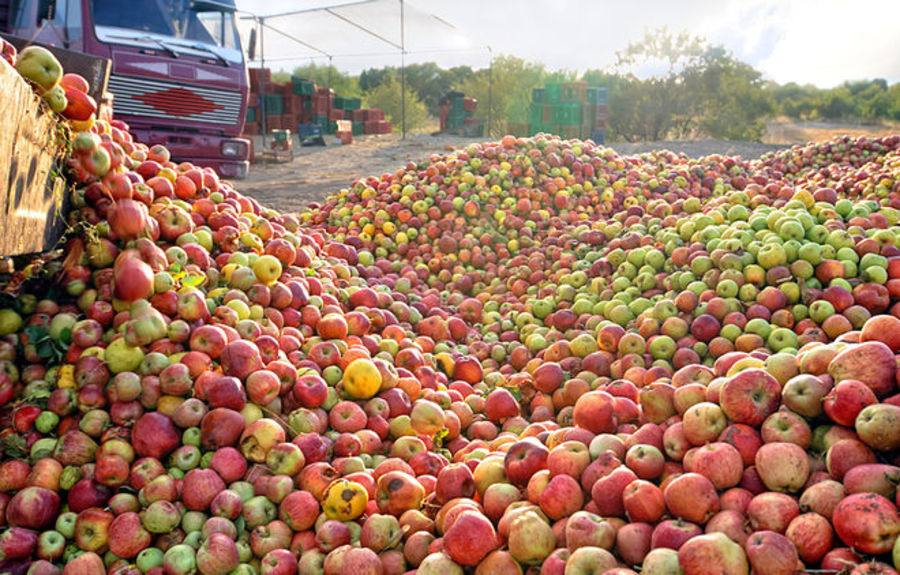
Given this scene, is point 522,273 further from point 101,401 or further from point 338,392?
point 101,401

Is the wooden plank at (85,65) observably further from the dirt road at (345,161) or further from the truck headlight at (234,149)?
the dirt road at (345,161)

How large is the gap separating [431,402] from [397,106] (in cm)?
3477

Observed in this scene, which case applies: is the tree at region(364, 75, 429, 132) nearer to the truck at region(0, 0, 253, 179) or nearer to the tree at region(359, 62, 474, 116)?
the tree at region(359, 62, 474, 116)

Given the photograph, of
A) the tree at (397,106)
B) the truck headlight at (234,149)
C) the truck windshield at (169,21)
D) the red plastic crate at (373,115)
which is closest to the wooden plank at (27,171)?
the truck windshield at (169,21)

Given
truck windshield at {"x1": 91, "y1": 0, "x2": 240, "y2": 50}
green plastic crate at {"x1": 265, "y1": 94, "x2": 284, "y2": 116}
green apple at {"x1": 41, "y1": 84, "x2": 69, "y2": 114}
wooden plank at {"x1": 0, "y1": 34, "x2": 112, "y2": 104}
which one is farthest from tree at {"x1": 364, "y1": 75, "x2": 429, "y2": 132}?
green apple at {"x1": 41, "y1": 84, "x2": 69, "y2": 114}

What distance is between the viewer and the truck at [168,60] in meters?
8.88

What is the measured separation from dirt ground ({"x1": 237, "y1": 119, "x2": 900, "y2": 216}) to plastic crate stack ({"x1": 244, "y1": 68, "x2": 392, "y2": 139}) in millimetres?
1184

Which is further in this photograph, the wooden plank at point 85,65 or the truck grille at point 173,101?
the truck grille at point 173,101

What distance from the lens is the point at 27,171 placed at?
2.49 meters

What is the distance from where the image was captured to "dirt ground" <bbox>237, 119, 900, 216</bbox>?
1419cm

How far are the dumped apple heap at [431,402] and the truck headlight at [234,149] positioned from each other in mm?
6565

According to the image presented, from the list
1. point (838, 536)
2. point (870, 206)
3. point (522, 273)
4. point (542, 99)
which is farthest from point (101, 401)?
point (542, 99)

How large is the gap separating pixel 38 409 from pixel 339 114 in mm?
29617

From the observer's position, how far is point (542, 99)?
886 inches
